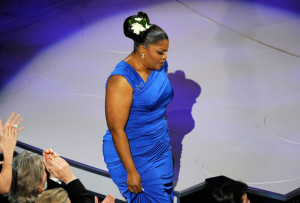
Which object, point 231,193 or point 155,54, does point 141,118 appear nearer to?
point 155,54

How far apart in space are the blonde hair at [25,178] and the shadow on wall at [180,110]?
1.00m

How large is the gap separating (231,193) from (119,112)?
31.5 inches

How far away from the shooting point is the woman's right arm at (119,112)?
7.61 ft

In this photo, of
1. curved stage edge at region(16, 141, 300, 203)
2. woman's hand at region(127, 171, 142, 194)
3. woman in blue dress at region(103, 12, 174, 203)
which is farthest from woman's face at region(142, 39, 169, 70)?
curved stage edge at region(16, 141, 300, 203)

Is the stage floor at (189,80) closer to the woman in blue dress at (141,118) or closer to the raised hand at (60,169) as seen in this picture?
the woman in blue dress at (141,118)

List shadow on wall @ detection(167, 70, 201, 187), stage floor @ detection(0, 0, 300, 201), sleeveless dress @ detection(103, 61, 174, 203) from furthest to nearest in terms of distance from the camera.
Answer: shadow on wall @ detection(167, 70, 201, 187), stage floor @ detection(0, 0, 300, 201), sleeveless dress @ detection(103, 61, 174, 203)

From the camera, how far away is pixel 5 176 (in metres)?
2.34

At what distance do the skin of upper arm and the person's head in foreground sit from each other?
70 cm

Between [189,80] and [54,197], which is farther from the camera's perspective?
[189,80]

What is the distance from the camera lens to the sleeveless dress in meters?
2.43

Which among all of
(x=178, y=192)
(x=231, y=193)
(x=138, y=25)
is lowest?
(x=178, y=192)

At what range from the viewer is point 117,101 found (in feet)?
7.59

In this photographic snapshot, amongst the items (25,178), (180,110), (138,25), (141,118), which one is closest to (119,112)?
(141,118)

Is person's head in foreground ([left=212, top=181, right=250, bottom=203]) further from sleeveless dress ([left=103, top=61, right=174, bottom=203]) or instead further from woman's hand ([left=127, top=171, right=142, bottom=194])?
woman's hand ([left=127, top=171, right=142, bottom=194])
